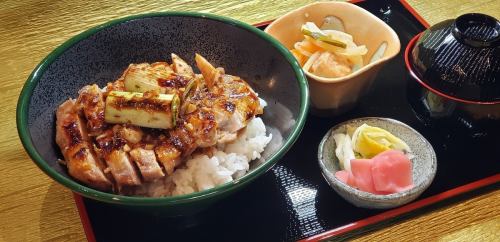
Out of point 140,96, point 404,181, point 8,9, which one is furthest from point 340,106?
point 8,9

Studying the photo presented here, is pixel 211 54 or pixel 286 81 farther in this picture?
→ pixel 211 54

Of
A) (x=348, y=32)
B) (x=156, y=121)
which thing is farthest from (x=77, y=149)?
(x=348, y=32)

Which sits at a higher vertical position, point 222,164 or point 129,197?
point 129,197

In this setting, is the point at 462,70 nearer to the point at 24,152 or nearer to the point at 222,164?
the point at 222,164

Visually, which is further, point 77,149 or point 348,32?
point 348,32

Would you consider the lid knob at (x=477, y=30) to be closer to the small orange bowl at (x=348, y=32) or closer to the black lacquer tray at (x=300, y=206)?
the small orange bowl at (x=348, y=32)

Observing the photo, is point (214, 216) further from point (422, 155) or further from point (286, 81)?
point (422, 155)
